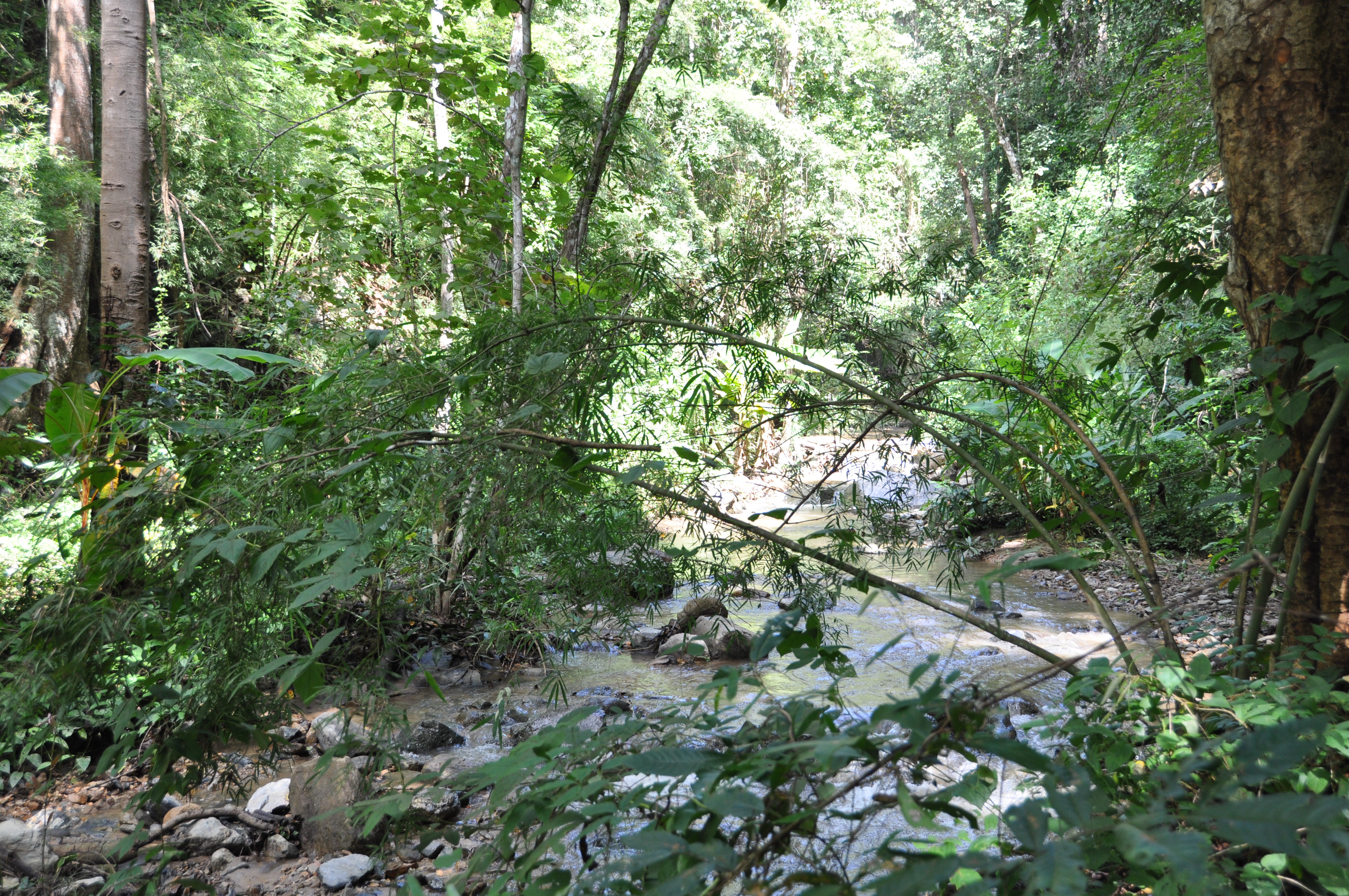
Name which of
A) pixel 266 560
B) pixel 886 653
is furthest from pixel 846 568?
pixel 886 653

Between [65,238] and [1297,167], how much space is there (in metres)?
8.67

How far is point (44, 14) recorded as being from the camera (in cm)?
889

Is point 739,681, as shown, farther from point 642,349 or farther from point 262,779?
point 262,779

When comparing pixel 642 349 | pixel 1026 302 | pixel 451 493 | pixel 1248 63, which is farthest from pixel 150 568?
pixel 1026 302

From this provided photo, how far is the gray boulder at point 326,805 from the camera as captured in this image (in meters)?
2.67

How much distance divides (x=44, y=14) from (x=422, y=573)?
1104 centimetres

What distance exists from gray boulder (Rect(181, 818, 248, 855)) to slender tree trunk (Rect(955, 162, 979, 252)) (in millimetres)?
18990

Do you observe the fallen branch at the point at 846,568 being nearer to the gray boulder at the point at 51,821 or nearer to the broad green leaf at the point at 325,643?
the broad green leaf at the point at 325,643

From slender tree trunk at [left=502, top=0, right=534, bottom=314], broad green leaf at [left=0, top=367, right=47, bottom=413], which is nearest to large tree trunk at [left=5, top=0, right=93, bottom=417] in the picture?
slender tree trunk at [left=502, top=0, right=534, bottom=314]

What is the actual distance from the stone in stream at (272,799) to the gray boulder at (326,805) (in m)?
0.05

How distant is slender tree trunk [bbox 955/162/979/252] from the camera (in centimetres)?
1867

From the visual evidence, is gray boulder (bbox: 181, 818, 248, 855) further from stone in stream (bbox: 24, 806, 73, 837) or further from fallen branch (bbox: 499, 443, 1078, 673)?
fallen branch (bbox: 499, 443, 1078, 673)

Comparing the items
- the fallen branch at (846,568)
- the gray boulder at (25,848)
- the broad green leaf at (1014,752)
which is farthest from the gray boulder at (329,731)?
the broad green leaf at (1014,752)

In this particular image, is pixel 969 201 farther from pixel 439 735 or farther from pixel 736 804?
pixel 736 804
